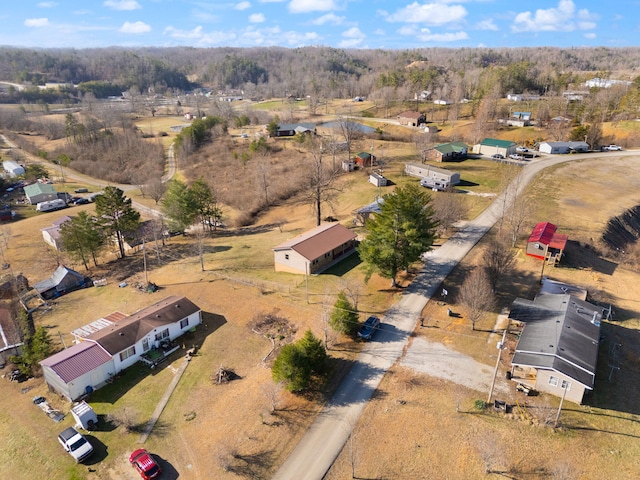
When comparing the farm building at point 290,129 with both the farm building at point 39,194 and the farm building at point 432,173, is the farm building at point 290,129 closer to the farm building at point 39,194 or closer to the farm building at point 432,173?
the farm building at point 432,173

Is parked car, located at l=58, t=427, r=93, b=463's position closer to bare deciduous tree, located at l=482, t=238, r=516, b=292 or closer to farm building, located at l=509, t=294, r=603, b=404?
farm building, located at l=509, t=294, r=603, b=404

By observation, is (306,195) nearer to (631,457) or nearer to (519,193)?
(519,193)

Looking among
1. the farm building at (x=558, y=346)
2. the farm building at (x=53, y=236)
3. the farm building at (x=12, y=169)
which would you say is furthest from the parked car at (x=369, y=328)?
the farm building at (x=12, y=169)

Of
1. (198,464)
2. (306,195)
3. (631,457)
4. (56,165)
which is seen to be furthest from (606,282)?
(56,165)

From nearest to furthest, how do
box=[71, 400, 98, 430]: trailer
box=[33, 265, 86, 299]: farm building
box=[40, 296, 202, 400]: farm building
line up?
1. box=[71, 400, 98, 430]: trailer
2. box=[40, 296, 202, 400]: farm building
3. box=[33, 265, 86, 299]: farm building

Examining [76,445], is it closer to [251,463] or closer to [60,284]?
[251,463]

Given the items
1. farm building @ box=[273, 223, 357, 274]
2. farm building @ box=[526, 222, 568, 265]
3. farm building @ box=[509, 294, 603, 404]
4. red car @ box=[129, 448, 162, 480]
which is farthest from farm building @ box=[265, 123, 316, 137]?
red car @ box=[129, 448, 162, 480]
